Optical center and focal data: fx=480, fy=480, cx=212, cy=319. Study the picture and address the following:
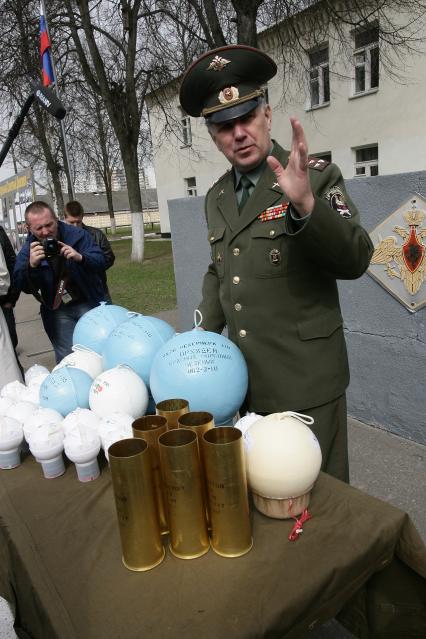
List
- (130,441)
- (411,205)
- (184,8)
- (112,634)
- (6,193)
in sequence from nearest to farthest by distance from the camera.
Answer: (112,634) → (130,441) → (411,205) → (6,193) → (184,8)

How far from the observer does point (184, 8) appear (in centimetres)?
1052

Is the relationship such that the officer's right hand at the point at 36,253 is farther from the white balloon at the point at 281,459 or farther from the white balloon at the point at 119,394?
the white balloon at the point at 281,459

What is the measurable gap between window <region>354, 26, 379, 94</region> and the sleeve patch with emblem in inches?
549

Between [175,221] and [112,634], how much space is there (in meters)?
4.42

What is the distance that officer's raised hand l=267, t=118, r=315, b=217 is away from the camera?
3.99 feet

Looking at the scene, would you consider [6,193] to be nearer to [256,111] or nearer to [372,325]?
[372,325]

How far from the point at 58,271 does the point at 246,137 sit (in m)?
2.01

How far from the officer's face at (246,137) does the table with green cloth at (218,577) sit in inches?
40.9

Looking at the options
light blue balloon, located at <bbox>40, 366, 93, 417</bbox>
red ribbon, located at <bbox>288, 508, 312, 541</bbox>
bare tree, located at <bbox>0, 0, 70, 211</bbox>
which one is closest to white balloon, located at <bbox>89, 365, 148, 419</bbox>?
light blue balloon, located at <bbox>40, 366, 93, 417</bbox>

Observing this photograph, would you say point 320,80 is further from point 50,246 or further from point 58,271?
Result: point 50,246

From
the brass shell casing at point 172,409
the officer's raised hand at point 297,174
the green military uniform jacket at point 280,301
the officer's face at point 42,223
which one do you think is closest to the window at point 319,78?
the officer's face at point 42,223

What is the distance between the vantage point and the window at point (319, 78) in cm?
1473

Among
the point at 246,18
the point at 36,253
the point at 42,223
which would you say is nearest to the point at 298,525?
the point at 36,253

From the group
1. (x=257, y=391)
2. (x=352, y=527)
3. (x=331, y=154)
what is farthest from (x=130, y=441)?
(x=331, y=154)
